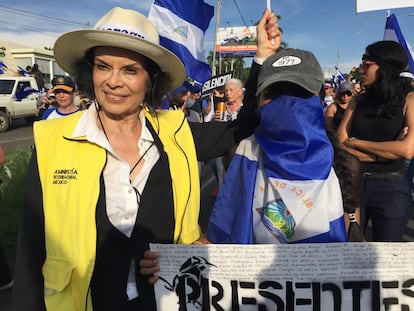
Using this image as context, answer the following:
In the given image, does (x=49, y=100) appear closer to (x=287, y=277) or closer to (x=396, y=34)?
(x=396, y=34)

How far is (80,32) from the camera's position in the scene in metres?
1.60

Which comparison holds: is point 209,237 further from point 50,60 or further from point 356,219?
point 50,60

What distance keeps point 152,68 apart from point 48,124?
0.56 meters

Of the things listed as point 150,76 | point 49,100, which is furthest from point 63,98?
point 150,76

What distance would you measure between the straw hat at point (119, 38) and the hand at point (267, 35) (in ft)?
1.48

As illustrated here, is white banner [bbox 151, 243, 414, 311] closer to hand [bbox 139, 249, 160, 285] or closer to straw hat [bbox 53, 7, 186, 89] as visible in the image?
hand [bbox 139, 249, 160, 285]

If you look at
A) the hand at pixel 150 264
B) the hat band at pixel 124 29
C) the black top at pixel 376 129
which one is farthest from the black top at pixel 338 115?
the hand at pixel 150 264

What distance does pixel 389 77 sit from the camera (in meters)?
2.60

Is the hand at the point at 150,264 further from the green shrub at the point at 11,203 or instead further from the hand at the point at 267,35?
the green shrub at the point at 11,203

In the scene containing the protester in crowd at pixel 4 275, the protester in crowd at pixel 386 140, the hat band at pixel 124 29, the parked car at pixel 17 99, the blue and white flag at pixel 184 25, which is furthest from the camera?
the parked car at pixel 17 99

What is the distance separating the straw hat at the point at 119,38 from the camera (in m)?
1.57

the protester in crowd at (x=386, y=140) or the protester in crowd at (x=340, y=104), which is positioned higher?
the protester in crowd at (x=340, y=104)

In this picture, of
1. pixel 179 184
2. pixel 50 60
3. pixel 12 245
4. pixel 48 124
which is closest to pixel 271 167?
pixel 179 184

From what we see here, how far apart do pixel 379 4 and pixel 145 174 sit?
2346 millimetres
